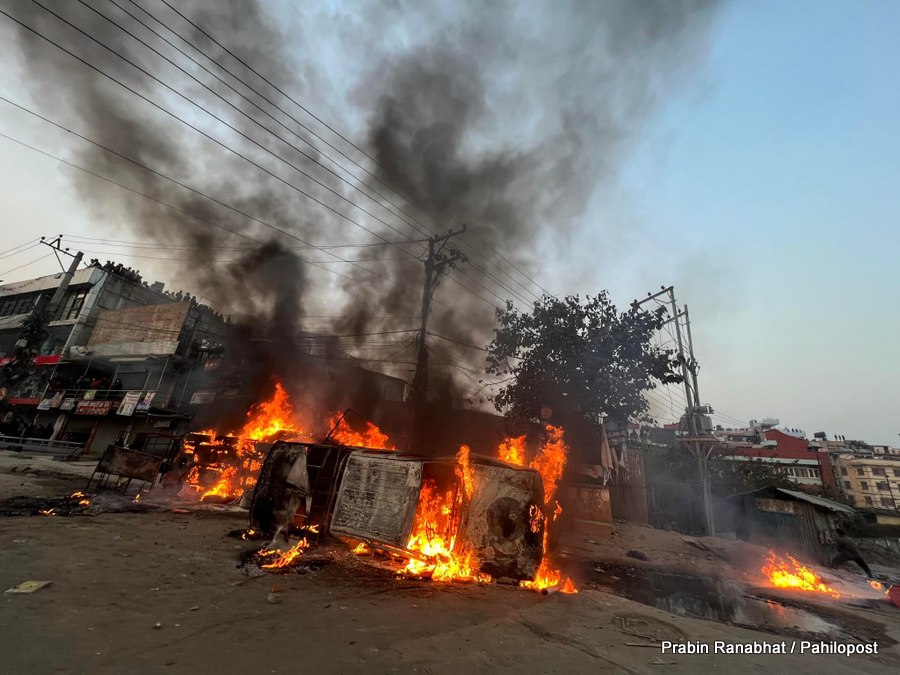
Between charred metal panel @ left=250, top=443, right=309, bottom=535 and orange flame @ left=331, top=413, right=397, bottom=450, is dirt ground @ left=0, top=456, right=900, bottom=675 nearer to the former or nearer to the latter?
charred metal panel @ left=250, top=443, right=309, bottom=535

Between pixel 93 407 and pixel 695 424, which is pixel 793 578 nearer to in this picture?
pixel 695 424

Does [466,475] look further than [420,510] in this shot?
No

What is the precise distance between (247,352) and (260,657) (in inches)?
703

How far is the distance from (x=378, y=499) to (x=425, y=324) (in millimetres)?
9398

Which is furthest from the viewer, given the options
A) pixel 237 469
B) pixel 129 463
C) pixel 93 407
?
pixel 93 407

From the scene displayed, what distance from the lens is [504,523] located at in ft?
20.6

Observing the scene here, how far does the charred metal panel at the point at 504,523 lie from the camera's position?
6172 mm

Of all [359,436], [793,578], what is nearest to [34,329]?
[359,436]

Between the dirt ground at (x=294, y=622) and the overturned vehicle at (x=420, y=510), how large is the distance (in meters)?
0.48

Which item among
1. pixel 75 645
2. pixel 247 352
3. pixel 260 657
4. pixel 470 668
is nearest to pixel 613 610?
pixel 470 668

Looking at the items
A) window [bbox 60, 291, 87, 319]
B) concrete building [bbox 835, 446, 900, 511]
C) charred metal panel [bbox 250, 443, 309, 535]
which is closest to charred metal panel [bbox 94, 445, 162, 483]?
charred metal panel [bbox 250, 443, 309, 535]

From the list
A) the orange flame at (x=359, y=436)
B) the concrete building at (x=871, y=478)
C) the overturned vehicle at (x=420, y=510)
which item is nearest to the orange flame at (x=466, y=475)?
the overturned vehicle at (x=420, y=510)

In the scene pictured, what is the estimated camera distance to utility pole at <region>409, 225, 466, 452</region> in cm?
1547

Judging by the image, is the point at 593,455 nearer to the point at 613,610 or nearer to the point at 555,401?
the point at 555,401
